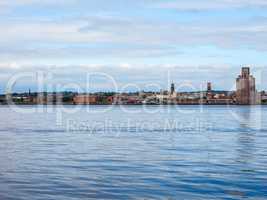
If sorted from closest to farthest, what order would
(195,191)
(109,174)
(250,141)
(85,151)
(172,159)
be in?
(195,191)
(109,174)
(172,159)
(85,151)
(250,141)

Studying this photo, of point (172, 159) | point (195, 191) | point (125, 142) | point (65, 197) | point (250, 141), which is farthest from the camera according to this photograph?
point (250, 141)

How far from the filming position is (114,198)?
17.4m

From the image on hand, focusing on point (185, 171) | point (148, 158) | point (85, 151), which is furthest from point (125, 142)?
point (185, 171)

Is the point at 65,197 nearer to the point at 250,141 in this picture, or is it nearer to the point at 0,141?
the point at 0,141

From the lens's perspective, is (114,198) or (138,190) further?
(138,190)

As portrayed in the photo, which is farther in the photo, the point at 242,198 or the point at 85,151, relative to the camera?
the point at 85,151

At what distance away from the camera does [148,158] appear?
27.6 meters

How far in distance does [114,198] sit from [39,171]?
6.15 m

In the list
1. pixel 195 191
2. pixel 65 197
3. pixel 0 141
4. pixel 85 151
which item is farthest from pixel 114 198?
pixel 0 141

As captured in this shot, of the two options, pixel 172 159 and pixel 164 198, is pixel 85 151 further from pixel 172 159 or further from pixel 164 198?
pixel 164 198

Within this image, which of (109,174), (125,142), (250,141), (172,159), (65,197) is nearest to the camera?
(65,197)

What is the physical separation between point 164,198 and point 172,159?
9757 mm

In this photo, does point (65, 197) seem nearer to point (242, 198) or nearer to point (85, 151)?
point (242, 198)

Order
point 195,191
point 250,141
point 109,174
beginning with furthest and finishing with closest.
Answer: point 250,141 → point 109,174 → point 195,191
